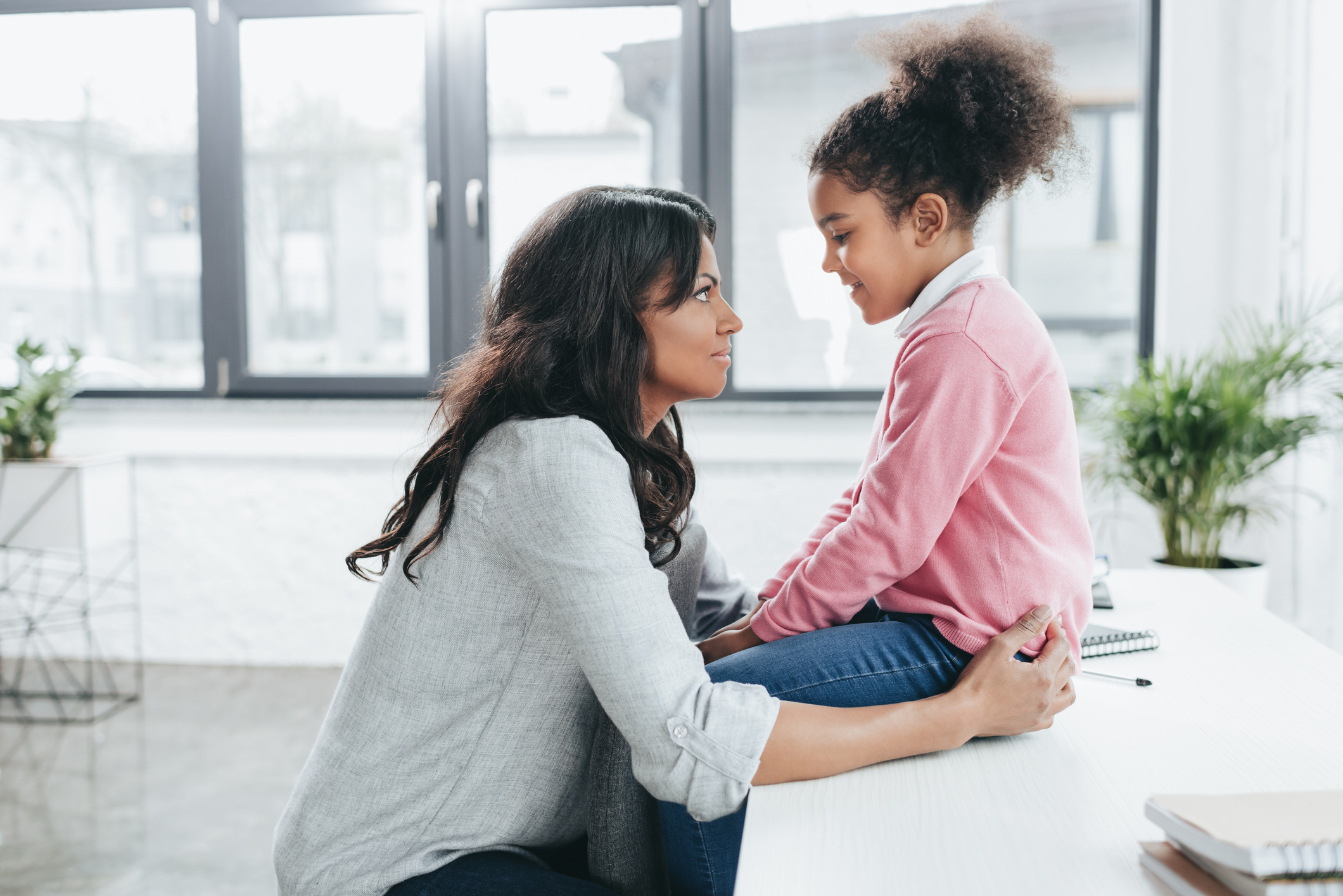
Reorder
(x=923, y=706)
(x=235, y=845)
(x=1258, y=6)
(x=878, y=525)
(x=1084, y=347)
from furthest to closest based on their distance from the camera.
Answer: (x=1084, y=347)
(x=1258, y=6)
(x=235, y=845)
(x=878, y=525)
(x=923, y=706)

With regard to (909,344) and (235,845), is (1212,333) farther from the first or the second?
(235,845)

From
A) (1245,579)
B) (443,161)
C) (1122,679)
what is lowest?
(1245,579)

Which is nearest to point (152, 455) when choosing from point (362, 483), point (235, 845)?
point (362, 483)

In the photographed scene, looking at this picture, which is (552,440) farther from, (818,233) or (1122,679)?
(818,233)

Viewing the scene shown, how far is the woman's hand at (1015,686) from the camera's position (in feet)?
3.03

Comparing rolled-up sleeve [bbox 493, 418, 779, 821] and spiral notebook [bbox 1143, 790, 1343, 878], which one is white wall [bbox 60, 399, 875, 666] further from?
spiral notebook [bbox 1143, 790, 1343, 878]

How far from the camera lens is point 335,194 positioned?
10.8 feet

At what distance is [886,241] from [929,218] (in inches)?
2.2

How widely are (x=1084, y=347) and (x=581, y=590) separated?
267cm

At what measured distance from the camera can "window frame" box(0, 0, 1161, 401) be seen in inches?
120

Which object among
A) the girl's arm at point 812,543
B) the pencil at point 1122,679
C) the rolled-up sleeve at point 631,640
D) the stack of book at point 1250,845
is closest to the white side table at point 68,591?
the girl's arm at point 812,543

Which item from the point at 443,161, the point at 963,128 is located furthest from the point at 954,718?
the point at 443,161

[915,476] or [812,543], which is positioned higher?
[915,476]

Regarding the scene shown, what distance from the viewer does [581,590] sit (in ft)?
2.81
